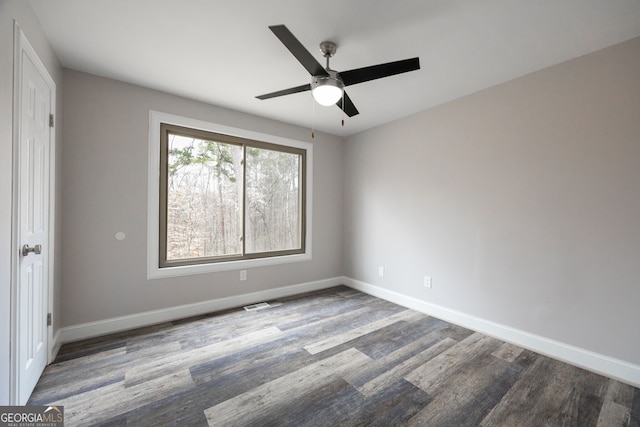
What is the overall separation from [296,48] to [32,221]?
2.07 meters

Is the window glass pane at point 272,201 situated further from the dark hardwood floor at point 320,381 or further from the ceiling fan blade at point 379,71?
the ceiling fan blade at point 379,71

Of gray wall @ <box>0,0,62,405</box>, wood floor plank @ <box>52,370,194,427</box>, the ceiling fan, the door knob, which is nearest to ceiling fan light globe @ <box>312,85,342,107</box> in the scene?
the ceiling fan

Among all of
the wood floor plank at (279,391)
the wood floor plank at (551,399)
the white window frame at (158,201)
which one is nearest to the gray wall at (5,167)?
the wood floor plank at (279,391)

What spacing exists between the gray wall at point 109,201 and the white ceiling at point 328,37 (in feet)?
0.78

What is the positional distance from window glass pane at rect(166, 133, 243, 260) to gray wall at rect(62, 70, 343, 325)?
283 mm

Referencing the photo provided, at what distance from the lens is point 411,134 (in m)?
3.36

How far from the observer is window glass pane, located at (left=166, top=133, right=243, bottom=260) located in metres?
2.98

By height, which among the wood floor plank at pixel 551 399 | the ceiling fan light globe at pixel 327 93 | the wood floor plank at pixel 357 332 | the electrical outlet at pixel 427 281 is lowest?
the wood floor plank at pixel 551 399

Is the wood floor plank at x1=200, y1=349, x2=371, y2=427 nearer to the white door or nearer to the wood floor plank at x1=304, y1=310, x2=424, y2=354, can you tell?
the wood floor plank at x1=304, y1=310, x2=424, y2=354

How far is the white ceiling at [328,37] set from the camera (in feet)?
5.37

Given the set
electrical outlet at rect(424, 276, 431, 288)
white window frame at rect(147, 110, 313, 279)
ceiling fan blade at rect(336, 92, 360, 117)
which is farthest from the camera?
electrical outlet at rect(424, 276, 431, 288)

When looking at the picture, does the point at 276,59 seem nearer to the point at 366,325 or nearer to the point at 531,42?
the point at 531,42

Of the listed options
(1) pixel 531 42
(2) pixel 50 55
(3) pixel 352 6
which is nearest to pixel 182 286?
(2) pixel 50 55

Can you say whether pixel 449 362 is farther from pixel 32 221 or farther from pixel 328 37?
pixel 32 221
